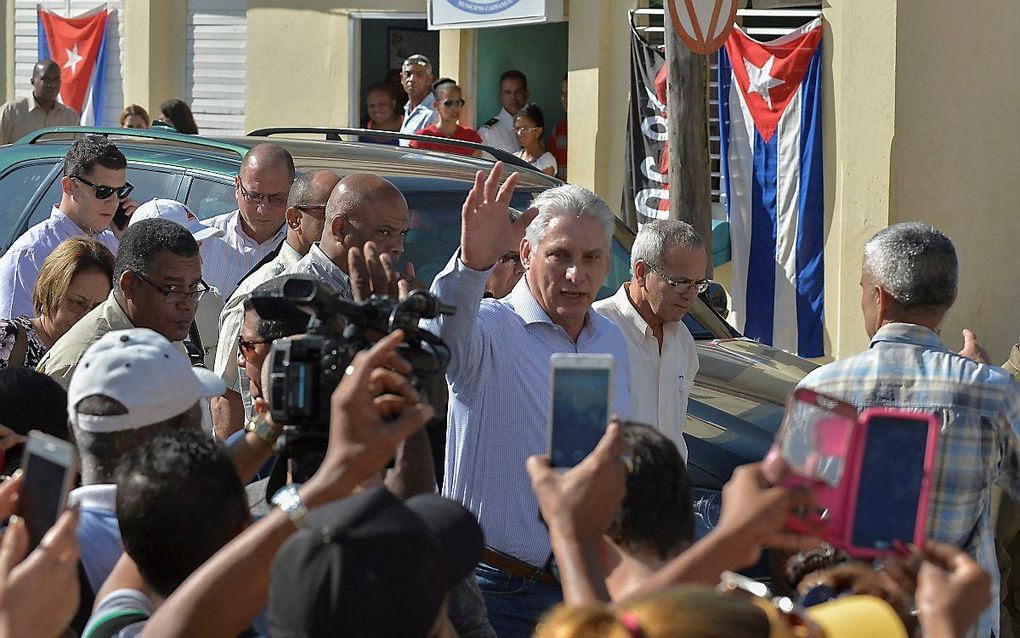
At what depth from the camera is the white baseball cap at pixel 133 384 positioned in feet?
11.4

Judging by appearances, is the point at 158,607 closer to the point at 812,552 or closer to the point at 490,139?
the point at 812,552

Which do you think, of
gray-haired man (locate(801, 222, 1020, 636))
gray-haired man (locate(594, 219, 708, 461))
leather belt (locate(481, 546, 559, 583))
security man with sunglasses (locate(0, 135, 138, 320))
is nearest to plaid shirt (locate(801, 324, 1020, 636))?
gray-haired man (locate(801, 222, 1020, 636))

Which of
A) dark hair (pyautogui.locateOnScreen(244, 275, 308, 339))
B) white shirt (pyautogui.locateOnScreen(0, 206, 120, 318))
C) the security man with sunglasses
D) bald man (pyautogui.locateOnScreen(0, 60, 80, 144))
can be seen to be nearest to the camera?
dark hair (pyautogui.locateOnScreen(244, 275, 308, 339))

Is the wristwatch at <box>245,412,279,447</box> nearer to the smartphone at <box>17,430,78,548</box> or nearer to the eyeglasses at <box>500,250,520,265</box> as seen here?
the smartphone at <box>17,430,78,548</box>

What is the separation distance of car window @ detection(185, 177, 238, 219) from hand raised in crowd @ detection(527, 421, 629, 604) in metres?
4.84

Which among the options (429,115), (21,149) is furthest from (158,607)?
(429,115)

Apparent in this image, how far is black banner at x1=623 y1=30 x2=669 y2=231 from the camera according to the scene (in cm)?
1218

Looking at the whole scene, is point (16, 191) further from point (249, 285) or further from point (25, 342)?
point (249, 285)

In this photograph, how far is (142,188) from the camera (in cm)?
761

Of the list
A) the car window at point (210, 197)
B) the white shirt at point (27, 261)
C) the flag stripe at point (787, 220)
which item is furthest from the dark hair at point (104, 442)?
the flag stripe at point (787, 220)

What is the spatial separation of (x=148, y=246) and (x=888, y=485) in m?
3.21

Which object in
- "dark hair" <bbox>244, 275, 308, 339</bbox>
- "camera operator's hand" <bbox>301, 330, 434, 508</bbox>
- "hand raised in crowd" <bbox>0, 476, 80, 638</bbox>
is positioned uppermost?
"dark hair" <bbox>244, 275, 308, 339</bbox>

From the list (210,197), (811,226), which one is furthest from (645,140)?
(210,197)

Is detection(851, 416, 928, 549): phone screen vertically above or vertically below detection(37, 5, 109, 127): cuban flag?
below
